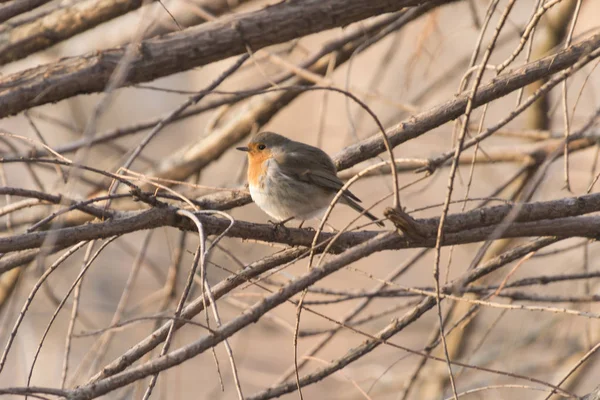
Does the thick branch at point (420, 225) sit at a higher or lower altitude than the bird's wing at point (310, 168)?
lower

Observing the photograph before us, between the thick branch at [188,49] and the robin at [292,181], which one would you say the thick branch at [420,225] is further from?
the robin at [292,181]

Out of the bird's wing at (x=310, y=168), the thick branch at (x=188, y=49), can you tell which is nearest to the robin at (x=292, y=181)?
the bird's wing at (x=310, y=168)

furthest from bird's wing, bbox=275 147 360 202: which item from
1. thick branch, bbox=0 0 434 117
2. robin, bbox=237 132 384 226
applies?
thick branch, bbox=0 0 434 117

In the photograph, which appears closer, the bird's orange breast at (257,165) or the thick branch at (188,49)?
the thick branch at (188,49)

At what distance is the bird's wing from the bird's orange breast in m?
0.08

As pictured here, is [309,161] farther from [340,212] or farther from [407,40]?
[407,40]

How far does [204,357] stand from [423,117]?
8.54 meters

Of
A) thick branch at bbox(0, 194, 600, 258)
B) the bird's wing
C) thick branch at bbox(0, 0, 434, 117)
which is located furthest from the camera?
the bird's wing

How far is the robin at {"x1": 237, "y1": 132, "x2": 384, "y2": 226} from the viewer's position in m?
3.98

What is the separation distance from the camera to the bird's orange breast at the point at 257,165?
4.05 metres

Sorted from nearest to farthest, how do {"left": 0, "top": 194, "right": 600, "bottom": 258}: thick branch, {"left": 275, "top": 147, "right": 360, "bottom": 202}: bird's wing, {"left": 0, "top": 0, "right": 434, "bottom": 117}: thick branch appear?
1. {"left": 0, "top": 194, "right": 600, "bottom": 258}: thick branch
2. {"left": 0, "top": 0, "right": 434, "bottom": 117}: thick branch
3. {"left": 275, "top": 147, "right": 360, "bottom": 202}: bird's wing

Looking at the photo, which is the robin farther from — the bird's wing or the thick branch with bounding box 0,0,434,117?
the thick branch with bounding box 0,0,434,117

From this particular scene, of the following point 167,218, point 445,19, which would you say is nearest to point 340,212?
point 445,19

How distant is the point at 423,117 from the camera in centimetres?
289
